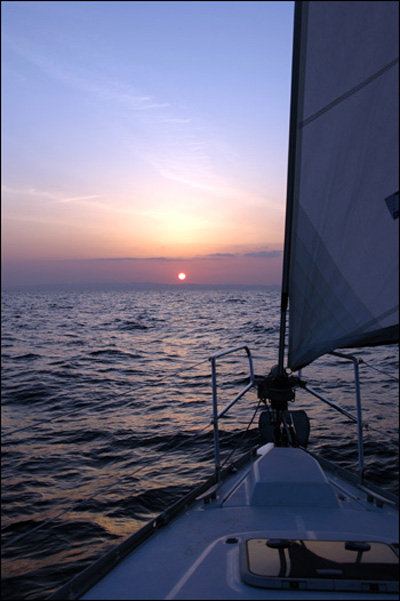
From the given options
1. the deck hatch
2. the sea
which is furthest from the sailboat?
the sea

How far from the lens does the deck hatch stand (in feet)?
6.15

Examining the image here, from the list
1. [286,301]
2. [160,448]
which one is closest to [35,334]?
[160,448]

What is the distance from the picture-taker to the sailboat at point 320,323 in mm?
2000

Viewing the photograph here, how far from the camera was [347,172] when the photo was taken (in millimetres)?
2379

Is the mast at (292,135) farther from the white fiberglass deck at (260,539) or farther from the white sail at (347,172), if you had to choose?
the white fiberglass deck at (260,539)

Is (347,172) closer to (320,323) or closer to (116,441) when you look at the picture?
(320,323)

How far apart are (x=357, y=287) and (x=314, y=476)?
1523mm

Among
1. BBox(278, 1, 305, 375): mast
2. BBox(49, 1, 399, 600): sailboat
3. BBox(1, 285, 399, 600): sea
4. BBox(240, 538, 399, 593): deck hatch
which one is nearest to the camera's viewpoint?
BBox(240, 538, 399, 593): deck hatch

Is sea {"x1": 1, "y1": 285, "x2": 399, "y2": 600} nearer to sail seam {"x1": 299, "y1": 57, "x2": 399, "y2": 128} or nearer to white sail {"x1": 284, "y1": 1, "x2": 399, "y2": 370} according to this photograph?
white sail {"x1": 284, "y1": 1, "x2": 399, "y2": 370}

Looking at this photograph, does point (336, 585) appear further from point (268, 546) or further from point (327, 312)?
point (327, 312)

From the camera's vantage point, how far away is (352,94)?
7.64 feet

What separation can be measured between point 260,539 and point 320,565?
1.32ft

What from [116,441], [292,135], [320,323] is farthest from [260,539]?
[116,441]

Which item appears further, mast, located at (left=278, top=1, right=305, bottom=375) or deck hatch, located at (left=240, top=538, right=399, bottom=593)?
mast, located at (left=278, top=1, right=305, bottom=375)
